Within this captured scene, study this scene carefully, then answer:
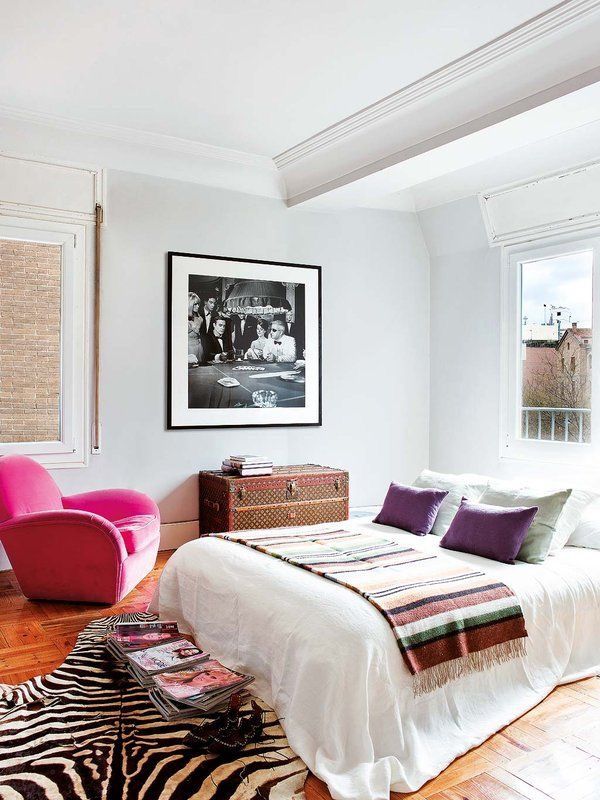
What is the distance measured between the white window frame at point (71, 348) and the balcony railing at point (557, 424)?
3419 mm

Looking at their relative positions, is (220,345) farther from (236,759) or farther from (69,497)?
(236,759)

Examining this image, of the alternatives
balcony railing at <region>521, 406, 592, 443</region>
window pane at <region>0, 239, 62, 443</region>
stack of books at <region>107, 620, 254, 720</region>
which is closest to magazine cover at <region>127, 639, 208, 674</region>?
stack of books at <region>107, 620, 254, 720</region>

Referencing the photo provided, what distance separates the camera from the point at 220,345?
18.3 feet

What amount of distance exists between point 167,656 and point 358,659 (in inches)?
36.5

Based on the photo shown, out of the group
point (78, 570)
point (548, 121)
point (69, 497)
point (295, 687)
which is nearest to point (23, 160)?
point (69, 497)

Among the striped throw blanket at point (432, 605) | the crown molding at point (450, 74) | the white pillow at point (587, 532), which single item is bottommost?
the striped throw blanket at point (432, 605)

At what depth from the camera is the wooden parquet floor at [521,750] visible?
7.35ft

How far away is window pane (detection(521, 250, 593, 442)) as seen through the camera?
519 centimetres

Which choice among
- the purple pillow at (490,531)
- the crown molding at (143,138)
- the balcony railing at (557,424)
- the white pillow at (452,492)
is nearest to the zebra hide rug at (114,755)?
the purple pillow at (490,531)

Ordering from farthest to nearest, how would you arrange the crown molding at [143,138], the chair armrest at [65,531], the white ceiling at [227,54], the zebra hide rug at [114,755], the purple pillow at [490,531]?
the crown molding at [143,138] < the chair armrest at [65,531] < the white ceiling at [227,54] < the purple pillow at [490,531] < the zebra hide rug at [114,755]

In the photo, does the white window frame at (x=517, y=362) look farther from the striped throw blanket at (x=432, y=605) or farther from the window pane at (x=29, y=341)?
the window pane at (x=29, y=341)

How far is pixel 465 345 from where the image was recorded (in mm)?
6191

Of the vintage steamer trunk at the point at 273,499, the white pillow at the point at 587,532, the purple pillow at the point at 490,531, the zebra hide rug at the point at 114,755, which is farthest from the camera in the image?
the vintage steamer trunk at the point at 273,499

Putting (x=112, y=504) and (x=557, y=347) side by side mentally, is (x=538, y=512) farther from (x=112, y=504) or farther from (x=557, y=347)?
(x=112, y=504)
